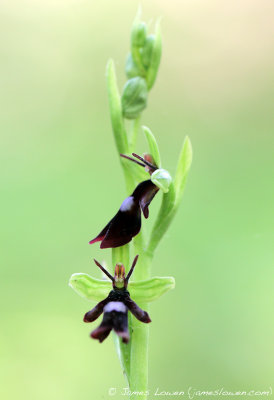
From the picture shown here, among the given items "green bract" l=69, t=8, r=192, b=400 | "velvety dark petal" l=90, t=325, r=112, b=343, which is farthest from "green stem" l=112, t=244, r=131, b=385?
"velvety dark petal" l=90, t=325, r=112, b=343

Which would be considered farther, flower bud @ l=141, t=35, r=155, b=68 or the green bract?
flower bud @ l=141, t=35, r=155, b=68

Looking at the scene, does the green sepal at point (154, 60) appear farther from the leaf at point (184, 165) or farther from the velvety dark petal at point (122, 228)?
the velvety dark petal at point (122, 228)

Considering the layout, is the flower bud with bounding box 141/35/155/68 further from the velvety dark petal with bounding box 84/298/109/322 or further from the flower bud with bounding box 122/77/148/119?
the velvety dark petal with bounding box 84/298/109/322

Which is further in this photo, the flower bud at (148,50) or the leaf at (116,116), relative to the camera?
the flower bud at (148,50)

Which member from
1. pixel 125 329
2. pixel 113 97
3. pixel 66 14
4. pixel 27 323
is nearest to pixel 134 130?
pixel 113 97

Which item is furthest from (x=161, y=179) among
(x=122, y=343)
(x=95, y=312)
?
(x=122, y=343)

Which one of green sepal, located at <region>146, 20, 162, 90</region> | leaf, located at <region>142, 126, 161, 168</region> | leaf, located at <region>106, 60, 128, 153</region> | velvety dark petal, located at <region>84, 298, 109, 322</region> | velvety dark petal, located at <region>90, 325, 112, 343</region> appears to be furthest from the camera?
green sepal, located at <region>146, 20, 162, 90</region>

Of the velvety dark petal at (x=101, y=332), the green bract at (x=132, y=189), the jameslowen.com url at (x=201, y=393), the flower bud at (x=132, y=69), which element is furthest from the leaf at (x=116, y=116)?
the jameslowen.com url at (x=201, y=393)
